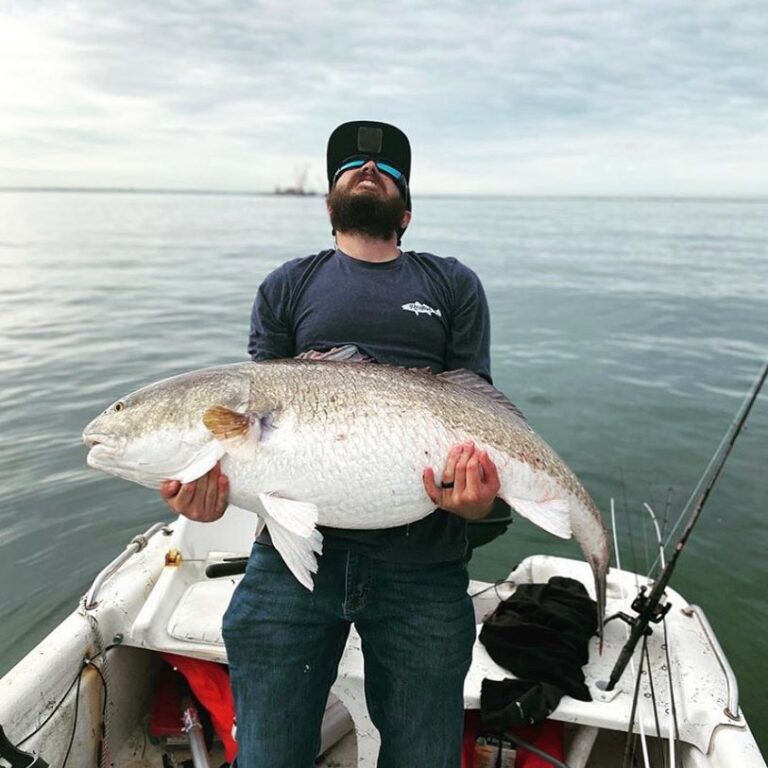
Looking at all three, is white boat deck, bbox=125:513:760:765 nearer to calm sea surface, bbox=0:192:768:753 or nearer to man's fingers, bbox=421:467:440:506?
man's fingers, bbox=421:467:440:506

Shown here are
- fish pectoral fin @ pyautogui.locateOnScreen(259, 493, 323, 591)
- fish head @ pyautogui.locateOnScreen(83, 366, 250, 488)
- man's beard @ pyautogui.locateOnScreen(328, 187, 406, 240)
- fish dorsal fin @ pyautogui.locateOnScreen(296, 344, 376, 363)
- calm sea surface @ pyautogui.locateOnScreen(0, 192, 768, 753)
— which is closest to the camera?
fish pectoral fin @ pyautogui.locateOnScreen(259, 493, 323, 591)

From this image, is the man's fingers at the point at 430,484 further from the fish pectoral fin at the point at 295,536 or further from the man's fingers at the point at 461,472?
the fish pectoral fin at the point at 295,536

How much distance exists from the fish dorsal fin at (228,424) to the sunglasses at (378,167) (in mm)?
1314

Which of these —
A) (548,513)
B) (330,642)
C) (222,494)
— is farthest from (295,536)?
(548,513)

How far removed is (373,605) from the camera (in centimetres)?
262

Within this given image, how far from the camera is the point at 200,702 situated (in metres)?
3.77

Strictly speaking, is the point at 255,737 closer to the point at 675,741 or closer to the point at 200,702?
the point at 200,702

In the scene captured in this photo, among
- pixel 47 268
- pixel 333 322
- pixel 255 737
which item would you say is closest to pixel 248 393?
pixel 333 322

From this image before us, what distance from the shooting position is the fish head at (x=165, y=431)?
98.4 inches

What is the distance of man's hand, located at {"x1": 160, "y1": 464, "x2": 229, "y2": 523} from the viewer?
2461mm

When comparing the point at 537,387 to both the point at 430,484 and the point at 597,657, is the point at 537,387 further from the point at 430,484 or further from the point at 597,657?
the point at 430,484

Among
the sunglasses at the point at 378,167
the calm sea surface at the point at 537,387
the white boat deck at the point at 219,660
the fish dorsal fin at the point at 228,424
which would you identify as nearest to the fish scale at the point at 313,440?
the fish dorsal fin at the point at 228,424

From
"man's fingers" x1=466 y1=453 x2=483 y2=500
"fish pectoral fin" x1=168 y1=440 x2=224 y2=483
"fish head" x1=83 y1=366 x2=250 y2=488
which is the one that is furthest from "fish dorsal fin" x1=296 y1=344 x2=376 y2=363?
"man's fingers" x1=466 y1=453 x2=483 y2=500

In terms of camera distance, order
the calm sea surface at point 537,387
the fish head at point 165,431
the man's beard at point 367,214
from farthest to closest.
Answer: the calm sea surface at point 537,387 < the man's beard at point 367,214 < the fish head at point 165,431
